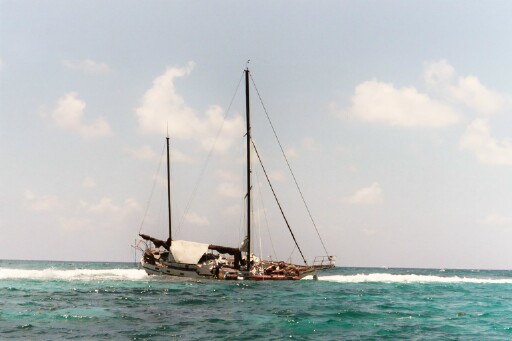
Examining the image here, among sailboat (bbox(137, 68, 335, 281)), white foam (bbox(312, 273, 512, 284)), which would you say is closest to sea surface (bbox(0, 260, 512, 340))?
sailboat (bbox(137, 68, 335, 281))

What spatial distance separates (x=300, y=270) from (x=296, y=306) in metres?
22.6

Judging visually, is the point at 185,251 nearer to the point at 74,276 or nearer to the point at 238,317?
the point at 74,276

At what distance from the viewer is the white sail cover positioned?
51969 millimetres

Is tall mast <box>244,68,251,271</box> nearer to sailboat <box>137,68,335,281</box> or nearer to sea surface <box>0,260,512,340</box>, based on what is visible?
sailboat <box>137,68,335,281</box>

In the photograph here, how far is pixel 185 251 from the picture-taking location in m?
52.2

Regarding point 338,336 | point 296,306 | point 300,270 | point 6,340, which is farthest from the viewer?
point 300,270

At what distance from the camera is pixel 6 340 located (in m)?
17.4

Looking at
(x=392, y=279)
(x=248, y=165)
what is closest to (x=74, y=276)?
(x=248, y=165)

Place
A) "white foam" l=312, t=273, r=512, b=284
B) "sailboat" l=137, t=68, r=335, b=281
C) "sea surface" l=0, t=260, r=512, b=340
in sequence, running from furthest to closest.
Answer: "white foam" l=312, t=273, r=512, b=284, "sailboat" l=137, t=68, r=335, b=281, "sea surface" l=0, t=260, r=512, b=340

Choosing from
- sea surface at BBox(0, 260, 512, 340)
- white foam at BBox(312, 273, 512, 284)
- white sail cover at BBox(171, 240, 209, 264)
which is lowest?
white foam at BBox(312, 273, 512, 284)

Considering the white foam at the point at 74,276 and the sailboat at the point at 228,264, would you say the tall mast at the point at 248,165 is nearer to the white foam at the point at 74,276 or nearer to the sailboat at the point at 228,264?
the sailboat at the point at 228,264

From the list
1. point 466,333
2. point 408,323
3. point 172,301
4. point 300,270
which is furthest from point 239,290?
point 466,333

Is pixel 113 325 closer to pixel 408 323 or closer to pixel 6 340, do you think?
pixel 6 340

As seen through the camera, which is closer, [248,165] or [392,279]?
[248,165]
